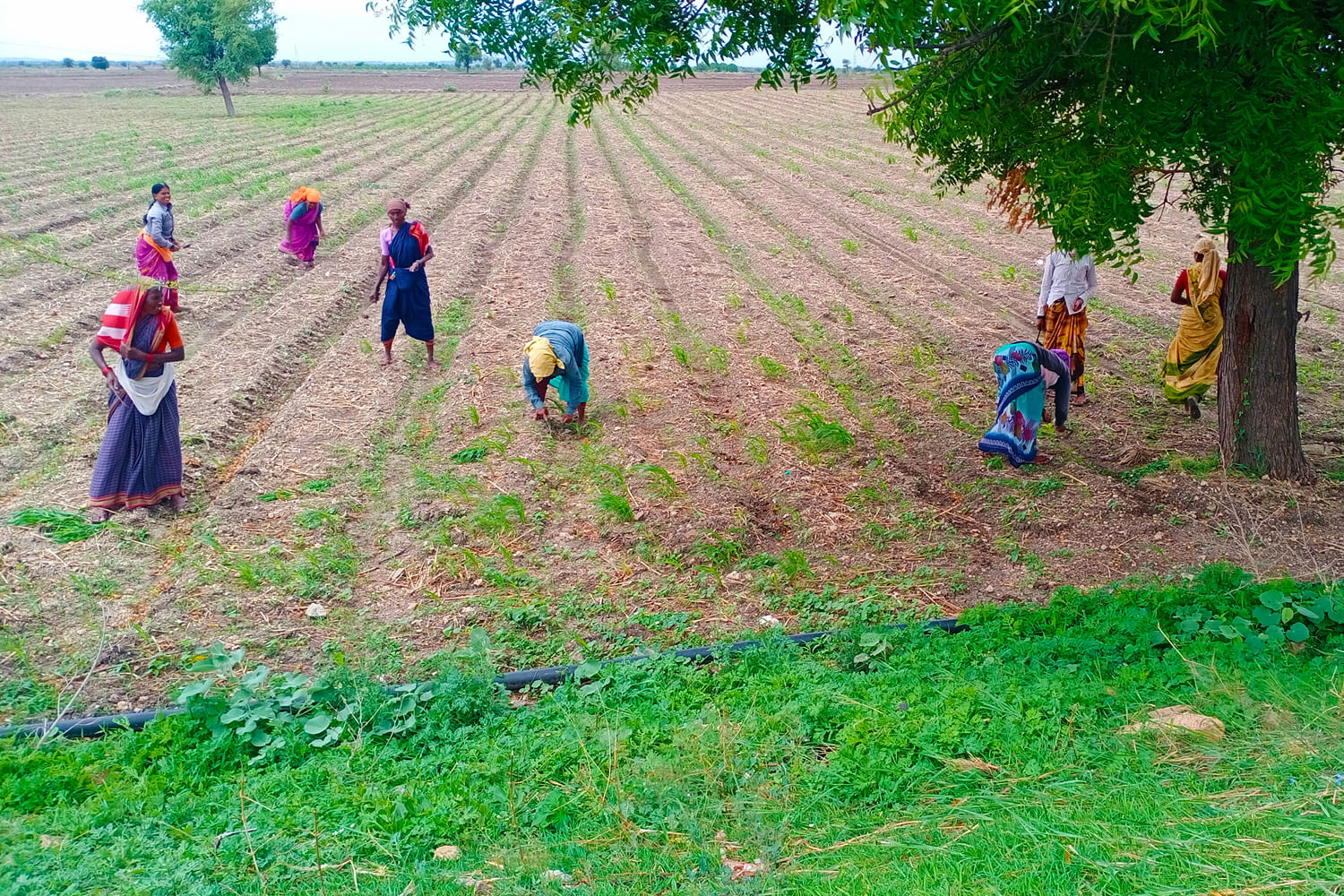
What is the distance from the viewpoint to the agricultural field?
580cm

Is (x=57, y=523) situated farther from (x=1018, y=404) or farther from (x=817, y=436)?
(x=1018, y=404)

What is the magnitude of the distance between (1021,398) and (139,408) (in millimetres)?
6304

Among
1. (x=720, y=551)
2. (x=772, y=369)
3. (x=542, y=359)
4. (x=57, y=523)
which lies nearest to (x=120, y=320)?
(x=57, y=523)

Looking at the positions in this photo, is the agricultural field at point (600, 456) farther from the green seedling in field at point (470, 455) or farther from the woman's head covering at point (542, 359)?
the woman's head covering at point (542, 359)

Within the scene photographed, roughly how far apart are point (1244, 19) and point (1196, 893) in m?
3.95

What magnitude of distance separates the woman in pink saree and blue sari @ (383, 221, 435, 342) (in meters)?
4.92

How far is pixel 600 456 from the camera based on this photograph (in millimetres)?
7938

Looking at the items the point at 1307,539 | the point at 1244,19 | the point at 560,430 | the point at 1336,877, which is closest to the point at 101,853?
the point at 1336,877

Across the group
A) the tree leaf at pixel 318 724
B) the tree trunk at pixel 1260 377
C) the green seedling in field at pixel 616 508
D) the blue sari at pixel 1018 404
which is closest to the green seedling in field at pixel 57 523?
the tree leaf at pixel 318 724

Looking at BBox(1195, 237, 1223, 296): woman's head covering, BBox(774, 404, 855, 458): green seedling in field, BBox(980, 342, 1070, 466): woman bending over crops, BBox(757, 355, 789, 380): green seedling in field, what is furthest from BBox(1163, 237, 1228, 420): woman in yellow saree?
BBox(757, 355, 789, 380): green seedling in field

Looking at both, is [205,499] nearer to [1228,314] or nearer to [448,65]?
[1228,314]

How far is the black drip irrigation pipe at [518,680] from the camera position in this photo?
4.60 metres

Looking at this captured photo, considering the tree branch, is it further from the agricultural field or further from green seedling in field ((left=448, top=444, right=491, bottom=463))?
green seedling in field ((left=448, top=444, right=491, bottom=463))

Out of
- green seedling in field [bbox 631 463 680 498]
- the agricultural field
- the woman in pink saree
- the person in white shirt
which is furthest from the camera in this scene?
the woman in pink saree
